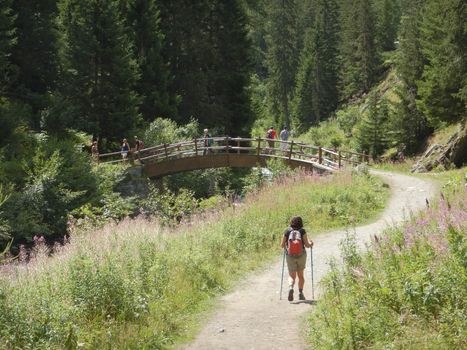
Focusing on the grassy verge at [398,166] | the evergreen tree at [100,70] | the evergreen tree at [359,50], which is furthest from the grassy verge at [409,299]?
the evergreen tree at [359,50]

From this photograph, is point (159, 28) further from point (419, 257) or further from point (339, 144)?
point (419, 257)

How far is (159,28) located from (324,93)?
41295 millimetres

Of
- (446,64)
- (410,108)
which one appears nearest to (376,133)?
(410,108)

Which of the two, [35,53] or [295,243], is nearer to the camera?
[295,243]

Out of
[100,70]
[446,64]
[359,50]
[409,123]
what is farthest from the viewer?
[359,50]

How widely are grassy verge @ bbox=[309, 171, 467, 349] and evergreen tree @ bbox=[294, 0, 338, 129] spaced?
6607 cm

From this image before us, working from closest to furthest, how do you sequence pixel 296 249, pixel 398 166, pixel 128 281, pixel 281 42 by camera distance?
pixel 128 281 → pixel 296 249 → pixel 398 166 → pixel 281 42

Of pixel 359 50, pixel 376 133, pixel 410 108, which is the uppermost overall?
pixel 359 50

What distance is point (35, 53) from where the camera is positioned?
28.0 m

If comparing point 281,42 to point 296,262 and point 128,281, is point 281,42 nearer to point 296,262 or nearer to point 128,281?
point 296,262

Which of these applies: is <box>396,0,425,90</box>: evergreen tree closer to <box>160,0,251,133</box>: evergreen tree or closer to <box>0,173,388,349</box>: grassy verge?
<box>160,0,251,133</box>: evergreen tree

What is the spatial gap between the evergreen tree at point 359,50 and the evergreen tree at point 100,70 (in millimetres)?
46888

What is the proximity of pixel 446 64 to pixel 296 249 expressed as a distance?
23463mm

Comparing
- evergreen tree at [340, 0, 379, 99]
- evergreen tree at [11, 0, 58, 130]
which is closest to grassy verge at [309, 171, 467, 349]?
evergreen tree at [11, 0, 58, 130]
